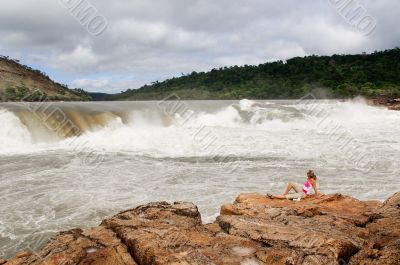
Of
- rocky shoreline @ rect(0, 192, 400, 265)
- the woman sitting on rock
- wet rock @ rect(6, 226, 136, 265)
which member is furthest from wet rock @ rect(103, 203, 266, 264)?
the woman sitting on rock

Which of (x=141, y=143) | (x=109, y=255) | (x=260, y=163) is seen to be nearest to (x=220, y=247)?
(x=109, y=255)

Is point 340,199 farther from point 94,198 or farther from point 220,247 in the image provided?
point 94,198

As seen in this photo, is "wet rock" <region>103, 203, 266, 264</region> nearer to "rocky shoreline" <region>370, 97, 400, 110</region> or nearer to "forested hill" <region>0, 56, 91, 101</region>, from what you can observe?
"rocky shoreline" <region>370, 97, 400, 110</region>

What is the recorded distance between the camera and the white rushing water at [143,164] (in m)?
8.61

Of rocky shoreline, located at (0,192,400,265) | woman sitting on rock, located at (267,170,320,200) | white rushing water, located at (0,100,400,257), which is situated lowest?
Answer: white rushing water, located at (0,100,400,257)

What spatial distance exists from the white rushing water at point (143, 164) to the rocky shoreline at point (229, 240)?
2.28 metres

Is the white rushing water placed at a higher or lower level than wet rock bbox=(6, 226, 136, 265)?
lower

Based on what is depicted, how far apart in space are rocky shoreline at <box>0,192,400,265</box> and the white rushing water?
2.28 metres

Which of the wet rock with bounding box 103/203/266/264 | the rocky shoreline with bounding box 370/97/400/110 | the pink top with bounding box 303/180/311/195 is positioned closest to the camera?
the wet rock with bounding box 103/203/266/264

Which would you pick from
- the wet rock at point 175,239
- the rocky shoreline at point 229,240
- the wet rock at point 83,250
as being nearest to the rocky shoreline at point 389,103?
the rocky shoreline at point 229,240

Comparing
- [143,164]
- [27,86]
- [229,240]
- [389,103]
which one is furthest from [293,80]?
[229,240]

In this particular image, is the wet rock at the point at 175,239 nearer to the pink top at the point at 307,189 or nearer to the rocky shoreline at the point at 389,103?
the pink top at the point at 307,189

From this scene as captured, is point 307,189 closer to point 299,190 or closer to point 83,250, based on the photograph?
point 299,190

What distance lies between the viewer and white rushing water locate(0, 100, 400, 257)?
8609 millimetres
